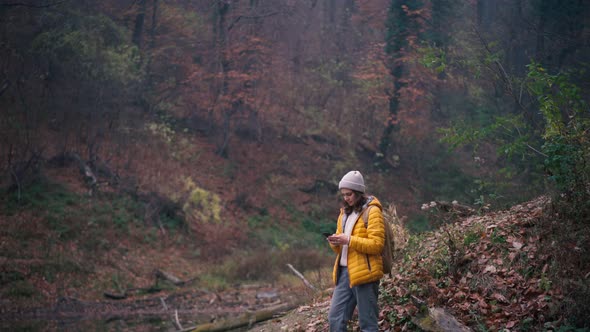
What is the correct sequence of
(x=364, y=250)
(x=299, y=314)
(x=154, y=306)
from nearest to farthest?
(x=364, y=250) < (x=299, y=314) < (x=154, y=306)

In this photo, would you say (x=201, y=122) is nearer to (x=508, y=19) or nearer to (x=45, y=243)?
(x=45, y=243)

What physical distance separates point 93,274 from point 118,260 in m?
1.38

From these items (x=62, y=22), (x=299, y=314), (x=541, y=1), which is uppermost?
(x=541, y=1)

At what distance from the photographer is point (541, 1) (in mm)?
21203

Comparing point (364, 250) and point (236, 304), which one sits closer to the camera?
point (364, 250)

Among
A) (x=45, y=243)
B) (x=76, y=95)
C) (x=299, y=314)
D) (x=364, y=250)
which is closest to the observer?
(x=364, y=250)

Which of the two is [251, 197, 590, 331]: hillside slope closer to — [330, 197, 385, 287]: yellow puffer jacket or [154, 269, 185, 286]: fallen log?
[330, 197, 385, 287]: yellow puffer jacket

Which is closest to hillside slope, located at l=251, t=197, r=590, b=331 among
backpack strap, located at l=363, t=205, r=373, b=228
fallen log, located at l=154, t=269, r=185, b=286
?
backpack strap, located at l=363, t=205, r=373, b=228

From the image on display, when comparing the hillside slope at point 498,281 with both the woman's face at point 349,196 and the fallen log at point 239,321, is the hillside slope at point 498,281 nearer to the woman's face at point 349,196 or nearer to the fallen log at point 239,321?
the woman's face at point 349,196

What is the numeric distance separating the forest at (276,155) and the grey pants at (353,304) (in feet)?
3.58

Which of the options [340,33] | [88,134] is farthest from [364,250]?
[340,33]

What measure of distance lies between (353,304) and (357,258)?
0.62 m

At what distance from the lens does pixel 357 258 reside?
5.43m

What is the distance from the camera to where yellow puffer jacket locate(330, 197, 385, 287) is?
5309mm
